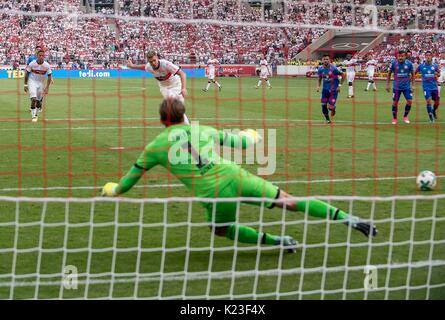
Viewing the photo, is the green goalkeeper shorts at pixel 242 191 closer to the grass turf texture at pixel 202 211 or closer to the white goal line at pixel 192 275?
the grass turf texture at pixel 202 211

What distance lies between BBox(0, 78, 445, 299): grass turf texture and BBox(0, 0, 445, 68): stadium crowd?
2600 millimetres

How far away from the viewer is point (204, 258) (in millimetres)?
7480

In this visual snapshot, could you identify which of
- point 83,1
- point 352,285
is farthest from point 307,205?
point 83,1

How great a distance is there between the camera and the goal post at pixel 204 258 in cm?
639

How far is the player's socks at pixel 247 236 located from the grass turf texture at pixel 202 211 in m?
0.14

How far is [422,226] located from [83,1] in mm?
8228

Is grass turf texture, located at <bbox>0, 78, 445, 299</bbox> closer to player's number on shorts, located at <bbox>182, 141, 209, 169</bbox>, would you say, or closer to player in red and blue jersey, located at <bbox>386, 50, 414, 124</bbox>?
player in red and blue jersey, located at <bbox>386, 50, 414, 124</bbox>

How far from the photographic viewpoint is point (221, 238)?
27.2 ft

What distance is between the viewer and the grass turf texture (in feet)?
21.8

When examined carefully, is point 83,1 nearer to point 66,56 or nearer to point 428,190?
point 428,190

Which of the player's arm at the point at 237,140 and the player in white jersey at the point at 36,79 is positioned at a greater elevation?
the player in white jersey at the point at 36,79

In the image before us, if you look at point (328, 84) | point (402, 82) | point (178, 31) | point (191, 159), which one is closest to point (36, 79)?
point (178, 31)

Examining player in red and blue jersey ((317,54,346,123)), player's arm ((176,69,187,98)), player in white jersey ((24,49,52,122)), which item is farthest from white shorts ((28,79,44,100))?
player's arm ((176,69,187,98))

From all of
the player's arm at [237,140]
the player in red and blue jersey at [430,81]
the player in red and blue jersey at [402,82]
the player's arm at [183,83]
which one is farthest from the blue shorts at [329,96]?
the player's arm at [237,140]
